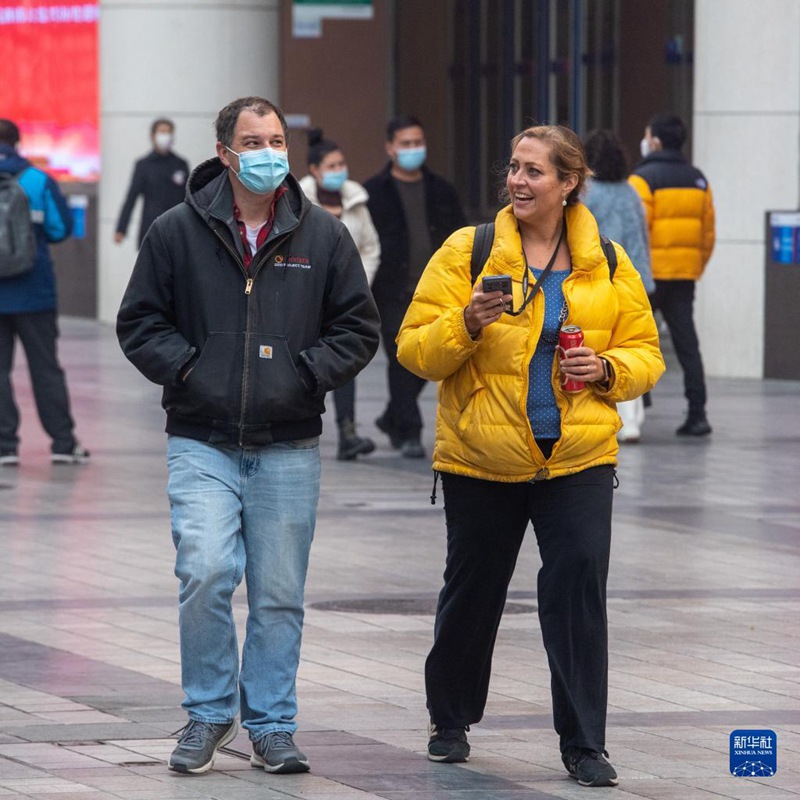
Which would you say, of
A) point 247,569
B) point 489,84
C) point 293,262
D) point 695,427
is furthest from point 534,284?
point 489,84

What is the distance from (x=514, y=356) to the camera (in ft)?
19.7

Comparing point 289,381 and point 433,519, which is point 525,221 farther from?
point 433,519

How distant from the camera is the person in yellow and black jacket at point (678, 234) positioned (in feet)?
48.0

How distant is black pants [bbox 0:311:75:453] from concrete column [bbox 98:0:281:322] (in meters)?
10.5

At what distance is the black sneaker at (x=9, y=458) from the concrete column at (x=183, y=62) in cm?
1058

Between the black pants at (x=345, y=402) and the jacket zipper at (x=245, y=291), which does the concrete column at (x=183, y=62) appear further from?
the jacket zipper at (x=245, y=291)

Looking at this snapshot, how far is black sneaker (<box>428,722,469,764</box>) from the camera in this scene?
6.16 m

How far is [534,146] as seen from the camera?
6.04 m

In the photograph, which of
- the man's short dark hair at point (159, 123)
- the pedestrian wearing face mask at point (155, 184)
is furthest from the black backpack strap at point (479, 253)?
the man's short dark hair at point (159, 123)

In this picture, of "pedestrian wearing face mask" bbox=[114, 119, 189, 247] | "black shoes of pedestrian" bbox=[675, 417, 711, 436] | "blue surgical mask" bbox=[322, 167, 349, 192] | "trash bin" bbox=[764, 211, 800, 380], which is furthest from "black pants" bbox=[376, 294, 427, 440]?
"pedestrian wearing face mask" bbox=[114, 119, 189, 247]

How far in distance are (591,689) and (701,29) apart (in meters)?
13.6

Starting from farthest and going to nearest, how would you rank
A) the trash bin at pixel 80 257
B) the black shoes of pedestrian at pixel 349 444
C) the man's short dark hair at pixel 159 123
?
the trash bin at pixel 80 257
the man's short dark hair at pixel 159 123
the black shoes of pedestrian at pixel 349 444

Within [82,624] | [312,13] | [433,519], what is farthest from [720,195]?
[82,624]

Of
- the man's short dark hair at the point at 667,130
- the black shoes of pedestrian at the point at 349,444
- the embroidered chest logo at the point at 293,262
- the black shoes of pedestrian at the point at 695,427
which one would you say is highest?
the man's short dark hair at the point at 667,130
